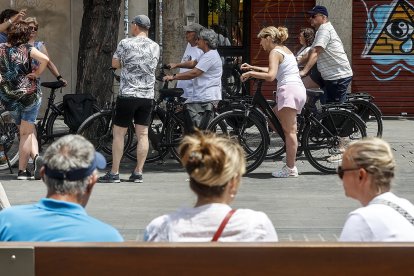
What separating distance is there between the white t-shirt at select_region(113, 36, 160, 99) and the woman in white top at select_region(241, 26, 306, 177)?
1030 mm

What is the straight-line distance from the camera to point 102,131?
12055 mm

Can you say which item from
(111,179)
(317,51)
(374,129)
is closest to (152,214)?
(111,179)

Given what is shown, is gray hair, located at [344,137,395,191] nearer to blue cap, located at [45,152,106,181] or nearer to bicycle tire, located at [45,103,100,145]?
blue cap, located at [45,152,106,181]

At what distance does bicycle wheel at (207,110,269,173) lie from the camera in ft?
38.0

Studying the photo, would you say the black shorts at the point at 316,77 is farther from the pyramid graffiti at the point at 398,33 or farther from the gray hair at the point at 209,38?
the pyramid graffiti at the point at 398,33

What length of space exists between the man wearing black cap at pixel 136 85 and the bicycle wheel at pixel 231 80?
6.90 meters

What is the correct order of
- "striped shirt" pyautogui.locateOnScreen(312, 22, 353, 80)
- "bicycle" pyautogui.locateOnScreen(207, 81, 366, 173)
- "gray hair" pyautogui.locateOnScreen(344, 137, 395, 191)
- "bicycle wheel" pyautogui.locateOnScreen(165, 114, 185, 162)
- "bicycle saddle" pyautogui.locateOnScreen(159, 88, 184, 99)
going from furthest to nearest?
1. "striped shirt" pyautogui.locateOnScreen(312, 22, 353, 80)
2. "bicycle wheel" pyautogui.locateOnScreen(165, 114, 185, 162)
3. "bicycle saddle" pyautogui.locateOnScreen(159, 88, 184, 99)
4. "bicycle" pyautogui.locateOnScreen(207, 81, 366, 173)
5. "gray hair" pyautogui.locateOnScreen(344, 137, 395, 191)

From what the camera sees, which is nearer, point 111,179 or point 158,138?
point 111,179

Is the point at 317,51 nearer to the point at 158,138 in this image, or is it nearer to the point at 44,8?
the point at 158,138

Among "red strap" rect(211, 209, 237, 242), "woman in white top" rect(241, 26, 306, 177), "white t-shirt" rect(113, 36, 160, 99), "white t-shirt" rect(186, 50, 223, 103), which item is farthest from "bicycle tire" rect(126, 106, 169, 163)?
"red strap" rect(211, 209, 237, 242)

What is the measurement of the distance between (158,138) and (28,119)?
1.67m

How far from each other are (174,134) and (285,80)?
5.32 feet

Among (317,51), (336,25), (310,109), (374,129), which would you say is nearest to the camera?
(310,109)

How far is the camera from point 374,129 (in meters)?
14.2
